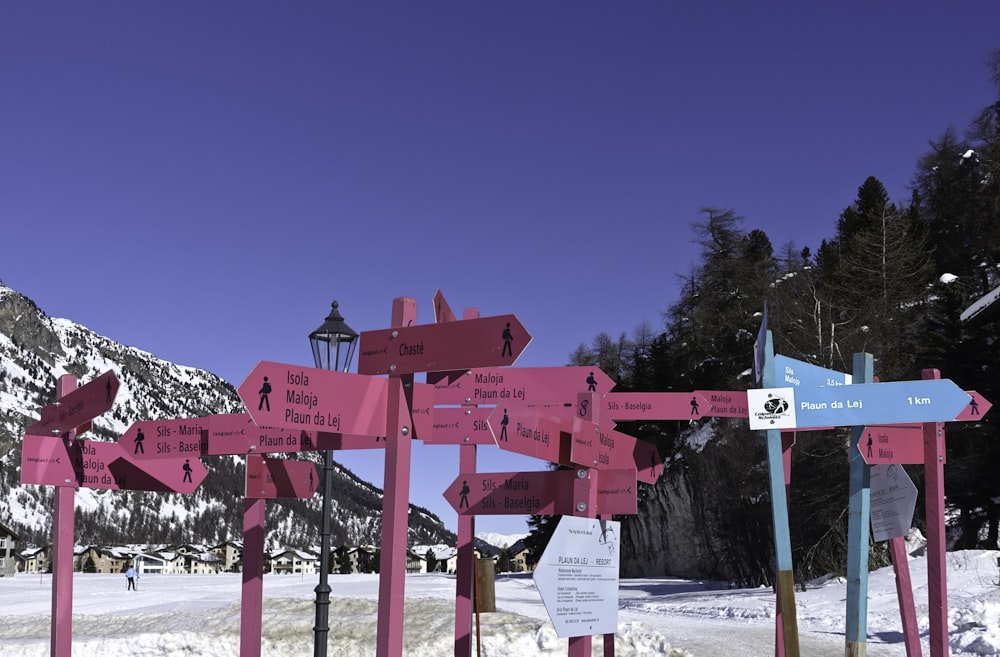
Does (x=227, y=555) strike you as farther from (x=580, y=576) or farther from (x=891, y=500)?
(x=580, y=576)

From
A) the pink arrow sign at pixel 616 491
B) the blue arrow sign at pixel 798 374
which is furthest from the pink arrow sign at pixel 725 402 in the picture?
the pink arrow sign at pixel 616 491

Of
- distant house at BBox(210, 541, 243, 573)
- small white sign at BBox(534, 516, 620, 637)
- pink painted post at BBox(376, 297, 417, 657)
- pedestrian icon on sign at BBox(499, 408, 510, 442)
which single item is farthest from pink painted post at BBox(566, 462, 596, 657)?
distant house at BBox(210, 541, 243, 573)

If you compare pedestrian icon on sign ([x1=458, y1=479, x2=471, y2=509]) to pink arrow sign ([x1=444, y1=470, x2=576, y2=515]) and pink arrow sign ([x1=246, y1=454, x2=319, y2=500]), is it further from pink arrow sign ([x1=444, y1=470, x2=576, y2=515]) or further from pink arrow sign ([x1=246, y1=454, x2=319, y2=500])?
pink arrow sign ([x1=246, y1=454, x2=319, y2=500])

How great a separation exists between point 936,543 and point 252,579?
567 centimetres

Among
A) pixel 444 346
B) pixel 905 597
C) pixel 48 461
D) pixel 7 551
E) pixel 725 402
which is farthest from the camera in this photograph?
pixel 7 551

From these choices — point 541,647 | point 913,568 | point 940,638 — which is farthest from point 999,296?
point 940,638

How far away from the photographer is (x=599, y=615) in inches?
215

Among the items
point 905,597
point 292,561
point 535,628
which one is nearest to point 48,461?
point 905,597

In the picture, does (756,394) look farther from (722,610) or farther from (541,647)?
(722,610)

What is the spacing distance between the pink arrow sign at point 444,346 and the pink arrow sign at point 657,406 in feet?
10.5

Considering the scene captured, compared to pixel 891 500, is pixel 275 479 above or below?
above

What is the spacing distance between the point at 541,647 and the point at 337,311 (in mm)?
6161

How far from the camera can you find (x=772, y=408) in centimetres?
642

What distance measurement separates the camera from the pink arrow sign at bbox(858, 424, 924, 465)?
24.8 feet
